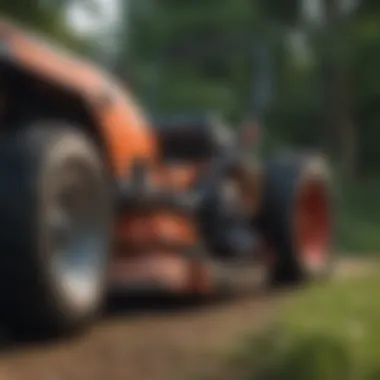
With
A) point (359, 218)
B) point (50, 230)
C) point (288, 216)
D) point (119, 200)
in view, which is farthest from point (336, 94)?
point (50, 230)

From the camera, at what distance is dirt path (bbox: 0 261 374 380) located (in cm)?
502

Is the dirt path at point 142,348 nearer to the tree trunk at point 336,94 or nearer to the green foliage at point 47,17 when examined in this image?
the green foliage at point 47,17

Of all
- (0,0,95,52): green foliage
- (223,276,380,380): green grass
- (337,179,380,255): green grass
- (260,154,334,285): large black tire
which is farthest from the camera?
(337,179,380,255): green grass

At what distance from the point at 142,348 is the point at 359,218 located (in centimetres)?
1451

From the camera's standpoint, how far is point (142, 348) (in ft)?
18.5

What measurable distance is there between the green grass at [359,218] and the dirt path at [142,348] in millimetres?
8596

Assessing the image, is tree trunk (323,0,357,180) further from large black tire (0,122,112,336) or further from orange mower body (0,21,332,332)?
large black tire (0,122,112,336)

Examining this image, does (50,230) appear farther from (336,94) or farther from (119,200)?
(336,94)

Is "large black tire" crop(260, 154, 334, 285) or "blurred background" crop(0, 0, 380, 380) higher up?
"blurred background" crop(0, 0, 380, 380)

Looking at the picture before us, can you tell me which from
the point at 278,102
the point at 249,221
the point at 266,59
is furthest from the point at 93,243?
the point at 278,102

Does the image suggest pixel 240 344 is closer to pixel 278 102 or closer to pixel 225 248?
pixel 225 248

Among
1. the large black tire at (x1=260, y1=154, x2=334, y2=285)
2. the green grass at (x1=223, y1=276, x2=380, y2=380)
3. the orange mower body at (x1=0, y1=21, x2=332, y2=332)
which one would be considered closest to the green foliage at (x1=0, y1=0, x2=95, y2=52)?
the large black tire at (x1=260, y1=154, x2=334, y2=285)

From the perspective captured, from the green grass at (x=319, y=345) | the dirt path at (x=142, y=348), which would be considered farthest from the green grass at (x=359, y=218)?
the green grass at (x=319, y=345)

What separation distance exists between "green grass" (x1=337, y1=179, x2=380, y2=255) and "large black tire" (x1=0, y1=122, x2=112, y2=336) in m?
9.23
